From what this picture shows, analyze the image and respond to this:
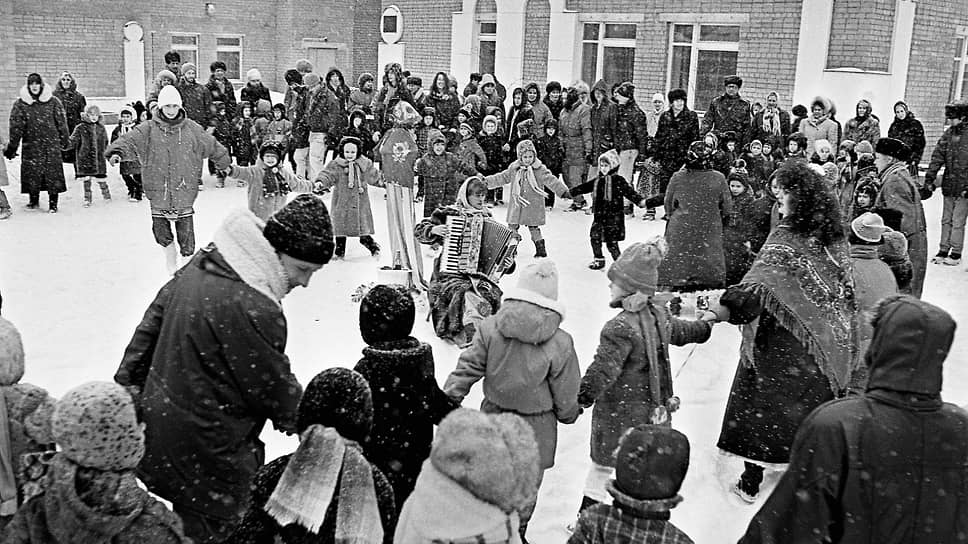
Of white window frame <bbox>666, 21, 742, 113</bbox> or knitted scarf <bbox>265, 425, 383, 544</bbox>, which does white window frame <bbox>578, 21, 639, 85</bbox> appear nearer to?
white window frame <bbox>666, 21, 742, 113</bbox>

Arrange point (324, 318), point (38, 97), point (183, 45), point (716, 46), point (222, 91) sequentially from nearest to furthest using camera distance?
point (324, 318) < point (38, 97) < point (222, 91) < point (716, 46) < point (183, 45)

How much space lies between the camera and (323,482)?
107 inches

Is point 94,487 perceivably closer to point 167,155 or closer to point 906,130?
point 167,155

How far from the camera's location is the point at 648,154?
13547 mm

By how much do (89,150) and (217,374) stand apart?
1057cm

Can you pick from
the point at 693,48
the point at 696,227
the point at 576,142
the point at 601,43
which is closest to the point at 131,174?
the point at 576,142

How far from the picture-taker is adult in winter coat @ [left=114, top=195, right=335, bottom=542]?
120 inches

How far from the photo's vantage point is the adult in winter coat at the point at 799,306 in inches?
169

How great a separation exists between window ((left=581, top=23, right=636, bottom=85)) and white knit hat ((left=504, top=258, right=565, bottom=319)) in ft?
46.5

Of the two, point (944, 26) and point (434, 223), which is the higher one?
point (944, 26)

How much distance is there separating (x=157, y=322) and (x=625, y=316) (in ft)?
6.67

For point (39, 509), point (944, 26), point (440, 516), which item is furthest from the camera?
point (944, 26)

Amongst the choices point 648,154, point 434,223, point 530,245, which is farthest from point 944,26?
point 434,223

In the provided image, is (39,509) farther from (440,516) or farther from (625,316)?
(625,316)
